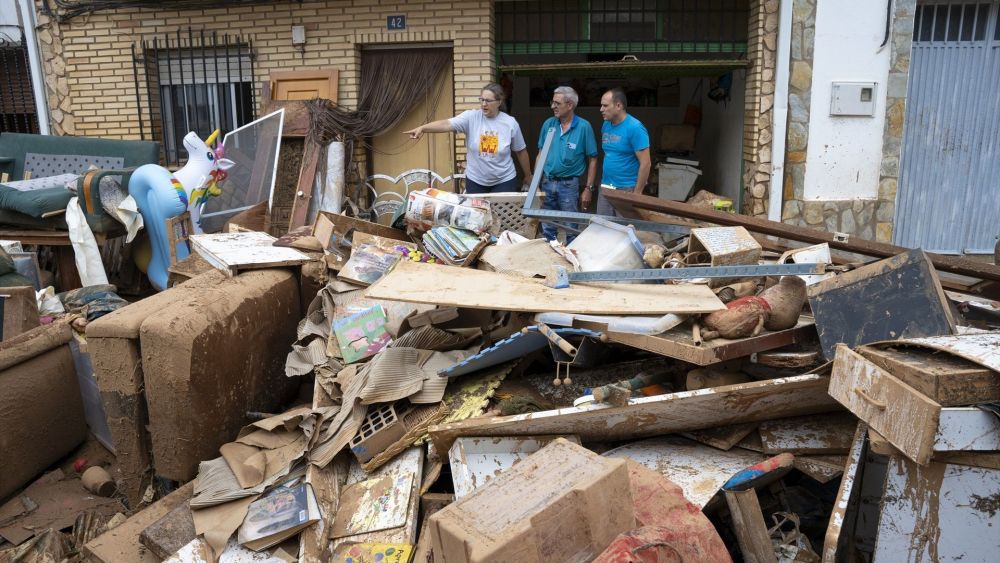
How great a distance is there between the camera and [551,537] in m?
2.00

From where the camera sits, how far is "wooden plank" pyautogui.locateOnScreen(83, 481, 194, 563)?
117 inches

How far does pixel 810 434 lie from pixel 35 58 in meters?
8.98

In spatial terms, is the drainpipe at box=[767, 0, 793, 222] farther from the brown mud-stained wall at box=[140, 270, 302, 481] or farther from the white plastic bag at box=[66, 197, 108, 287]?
the white plastic bag at box=[66, 197, 108, 287]

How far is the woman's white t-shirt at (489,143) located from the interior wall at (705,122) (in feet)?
7.73

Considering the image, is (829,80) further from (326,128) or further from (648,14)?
(326,128)

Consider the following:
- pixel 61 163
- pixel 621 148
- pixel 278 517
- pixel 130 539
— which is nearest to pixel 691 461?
pixel 278 517

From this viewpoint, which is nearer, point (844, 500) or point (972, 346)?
point (972, 346)

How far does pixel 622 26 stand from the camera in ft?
25.7

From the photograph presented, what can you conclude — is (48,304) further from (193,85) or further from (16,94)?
(16,94)

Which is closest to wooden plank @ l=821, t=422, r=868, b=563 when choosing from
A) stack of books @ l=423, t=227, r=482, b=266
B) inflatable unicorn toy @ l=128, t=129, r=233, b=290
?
stack of books @ l=423, t=227, r=482, b=266

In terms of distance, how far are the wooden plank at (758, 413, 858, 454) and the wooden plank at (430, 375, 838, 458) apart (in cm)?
5

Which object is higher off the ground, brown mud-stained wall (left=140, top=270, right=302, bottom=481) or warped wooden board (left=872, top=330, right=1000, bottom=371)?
warped wooden board (left=872, top=330, right=1000, bottom=371)

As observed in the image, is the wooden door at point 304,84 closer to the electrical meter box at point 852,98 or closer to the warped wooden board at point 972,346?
the electrical meter box at point 852,98

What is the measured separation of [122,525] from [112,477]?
43.4 inches
